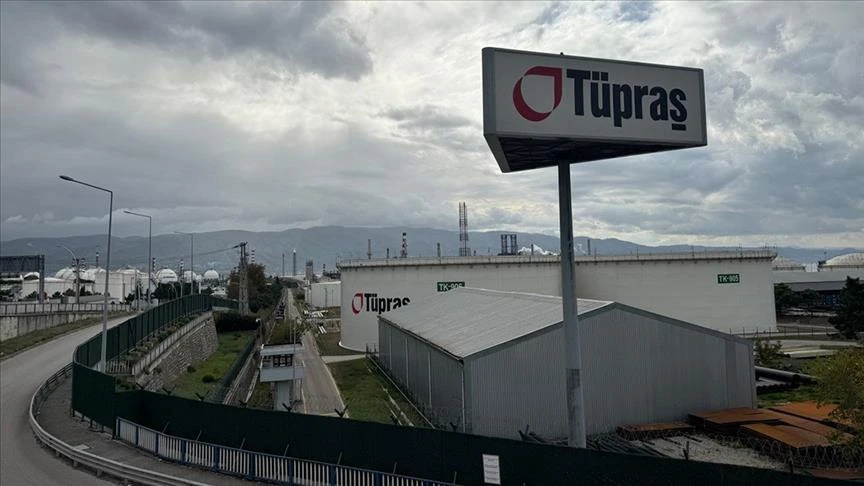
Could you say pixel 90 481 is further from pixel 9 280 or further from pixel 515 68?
pixel 9 280

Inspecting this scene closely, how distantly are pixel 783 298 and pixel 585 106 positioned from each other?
3908 inches

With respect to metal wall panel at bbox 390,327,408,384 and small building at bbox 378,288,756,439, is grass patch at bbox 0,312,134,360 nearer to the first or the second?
metal wall panel at bbox 390,327,408,384

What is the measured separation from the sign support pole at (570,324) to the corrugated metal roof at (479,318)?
7172 millimetres

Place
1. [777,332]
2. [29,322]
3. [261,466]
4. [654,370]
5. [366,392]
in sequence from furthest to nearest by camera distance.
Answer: [777,332], [29,322], [366,392], [654,370], [261,466]

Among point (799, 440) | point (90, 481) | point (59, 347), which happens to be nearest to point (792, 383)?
point (799, 440)

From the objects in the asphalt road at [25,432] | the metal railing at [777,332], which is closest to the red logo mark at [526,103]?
the asphalt road at [25,432]

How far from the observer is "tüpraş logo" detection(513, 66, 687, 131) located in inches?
613

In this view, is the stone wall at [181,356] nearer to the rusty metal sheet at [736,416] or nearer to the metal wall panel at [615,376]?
the metal wall panel at [615,376]

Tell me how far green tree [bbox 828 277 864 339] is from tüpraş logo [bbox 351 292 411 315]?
48367mm

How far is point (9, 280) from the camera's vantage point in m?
154

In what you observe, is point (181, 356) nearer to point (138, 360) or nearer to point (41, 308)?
point (138, 360)

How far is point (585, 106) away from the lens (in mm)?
15984

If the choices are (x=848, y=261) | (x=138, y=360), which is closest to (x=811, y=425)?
(x=138, y=360)

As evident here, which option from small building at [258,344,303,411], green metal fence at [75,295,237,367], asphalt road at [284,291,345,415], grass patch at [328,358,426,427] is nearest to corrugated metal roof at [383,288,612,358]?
grass patch at [328,358,426,427]
